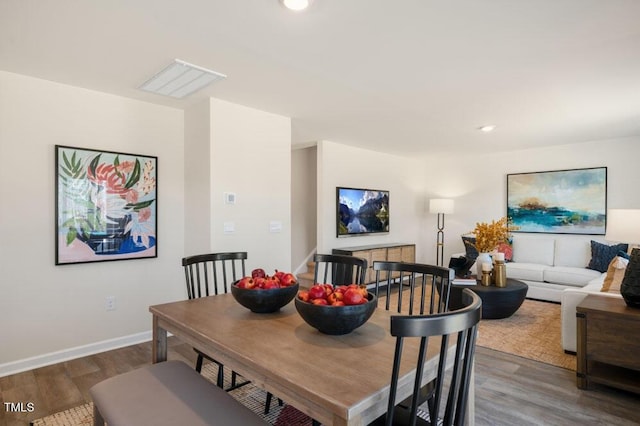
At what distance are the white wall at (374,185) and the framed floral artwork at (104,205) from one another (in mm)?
2505

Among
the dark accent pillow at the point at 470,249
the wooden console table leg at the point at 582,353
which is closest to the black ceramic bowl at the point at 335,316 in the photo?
the wooden console table leg at the point at 582,353

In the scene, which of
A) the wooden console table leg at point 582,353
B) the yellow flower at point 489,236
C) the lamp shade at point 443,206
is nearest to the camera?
the wooden console table leg at point 582,353

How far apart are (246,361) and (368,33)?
1.91 metres

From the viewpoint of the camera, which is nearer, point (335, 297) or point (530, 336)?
point (335, 297)

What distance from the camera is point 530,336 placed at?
3.55 metres

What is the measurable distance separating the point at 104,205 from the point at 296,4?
247cm

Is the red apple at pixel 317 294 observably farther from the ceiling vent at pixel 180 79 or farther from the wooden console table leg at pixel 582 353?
the wooden console table leg at pixel 582 353

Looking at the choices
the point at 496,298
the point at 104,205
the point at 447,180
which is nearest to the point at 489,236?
the point at 496,298

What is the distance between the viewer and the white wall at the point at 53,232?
8.97ft

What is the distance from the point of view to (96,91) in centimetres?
312

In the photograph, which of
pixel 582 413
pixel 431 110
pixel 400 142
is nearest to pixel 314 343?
pixel 582 413

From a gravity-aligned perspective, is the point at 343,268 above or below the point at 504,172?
below

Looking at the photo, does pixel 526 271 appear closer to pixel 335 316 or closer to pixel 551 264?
pixel 551 264

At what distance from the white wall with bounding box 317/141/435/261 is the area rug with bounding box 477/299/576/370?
245 centimetres
